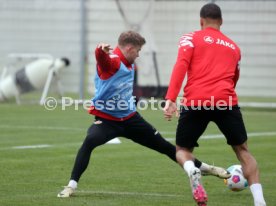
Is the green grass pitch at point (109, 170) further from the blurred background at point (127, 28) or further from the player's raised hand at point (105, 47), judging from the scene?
the blurred background at point (127, 28)

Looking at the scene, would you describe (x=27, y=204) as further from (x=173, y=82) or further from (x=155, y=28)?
(x=155, y=28)

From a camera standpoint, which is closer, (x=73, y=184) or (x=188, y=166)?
(x=188, y=166)

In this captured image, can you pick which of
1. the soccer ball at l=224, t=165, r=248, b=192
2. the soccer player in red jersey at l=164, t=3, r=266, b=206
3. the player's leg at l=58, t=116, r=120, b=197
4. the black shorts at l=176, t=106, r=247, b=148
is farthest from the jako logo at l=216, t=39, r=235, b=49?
the player's leg at l=58, t=116, r=120, b=197

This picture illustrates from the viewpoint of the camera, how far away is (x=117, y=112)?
10.2 meters

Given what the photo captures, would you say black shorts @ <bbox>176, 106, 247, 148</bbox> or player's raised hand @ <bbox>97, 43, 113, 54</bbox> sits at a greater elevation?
player's raised hand @ <bbox>97, 43, 113, 54</bbox>

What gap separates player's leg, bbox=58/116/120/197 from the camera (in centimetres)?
982

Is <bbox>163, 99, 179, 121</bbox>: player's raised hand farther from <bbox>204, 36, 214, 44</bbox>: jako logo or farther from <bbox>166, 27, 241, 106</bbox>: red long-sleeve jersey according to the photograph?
<bbox>204, 36, 214, 44</bbox>: jako logo

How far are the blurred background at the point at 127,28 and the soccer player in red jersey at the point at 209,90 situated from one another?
56.0 ft

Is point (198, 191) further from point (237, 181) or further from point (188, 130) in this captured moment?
point (237, 181)

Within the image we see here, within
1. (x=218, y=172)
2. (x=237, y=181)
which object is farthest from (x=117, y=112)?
(x=237, y=181)

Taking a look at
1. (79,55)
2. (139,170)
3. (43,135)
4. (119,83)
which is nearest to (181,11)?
(79,55)

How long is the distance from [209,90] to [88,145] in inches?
72.0

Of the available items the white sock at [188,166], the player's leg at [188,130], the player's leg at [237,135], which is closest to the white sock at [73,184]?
the player's leg at [188,130]

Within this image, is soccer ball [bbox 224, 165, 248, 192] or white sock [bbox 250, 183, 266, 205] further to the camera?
soccer ball [bbox 224, 165, 248, 192]
